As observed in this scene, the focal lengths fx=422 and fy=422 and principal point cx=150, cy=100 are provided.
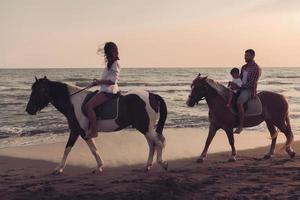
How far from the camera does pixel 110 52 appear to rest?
8.12m

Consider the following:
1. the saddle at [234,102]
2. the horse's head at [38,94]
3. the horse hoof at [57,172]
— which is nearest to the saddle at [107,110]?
the horse's head at [38,94]

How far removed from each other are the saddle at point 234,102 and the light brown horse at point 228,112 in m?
0.06

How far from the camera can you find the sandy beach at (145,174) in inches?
256

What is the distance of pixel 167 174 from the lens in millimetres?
7988

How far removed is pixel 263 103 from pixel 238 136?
395 centimetres

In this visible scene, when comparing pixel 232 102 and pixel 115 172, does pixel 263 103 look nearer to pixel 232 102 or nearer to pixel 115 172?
pixel 232 102

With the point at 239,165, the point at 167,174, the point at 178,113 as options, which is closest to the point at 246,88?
the point at 239,165

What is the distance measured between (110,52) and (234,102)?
353 cm

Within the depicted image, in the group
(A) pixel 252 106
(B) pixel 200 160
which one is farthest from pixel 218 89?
(B) pixel 200 160

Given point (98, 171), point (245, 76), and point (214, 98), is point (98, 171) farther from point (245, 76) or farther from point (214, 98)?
Answer: point (245, 76)

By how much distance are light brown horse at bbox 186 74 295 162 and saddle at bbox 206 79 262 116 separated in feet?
0.18

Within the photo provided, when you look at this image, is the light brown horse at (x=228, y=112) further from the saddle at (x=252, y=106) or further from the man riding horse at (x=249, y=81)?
the man riding horse at (x=249, y=81)

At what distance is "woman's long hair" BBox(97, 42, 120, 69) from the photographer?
8.12m

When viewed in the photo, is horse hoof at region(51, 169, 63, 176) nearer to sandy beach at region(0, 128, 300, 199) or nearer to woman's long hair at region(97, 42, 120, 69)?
sandy beach at region(0, 128, 300, 199)
